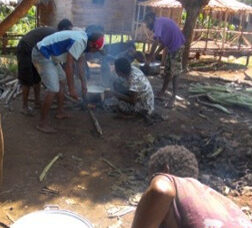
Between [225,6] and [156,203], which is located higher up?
[225,6]

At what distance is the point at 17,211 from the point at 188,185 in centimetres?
288

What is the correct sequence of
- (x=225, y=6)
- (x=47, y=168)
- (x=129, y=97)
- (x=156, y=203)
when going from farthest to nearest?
(x=225, y=6) → (x=129, y=97) → (x=47, y=168) → (x=156, y=203)

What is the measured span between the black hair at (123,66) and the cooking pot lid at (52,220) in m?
3.80

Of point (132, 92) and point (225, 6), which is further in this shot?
point (225, 6)

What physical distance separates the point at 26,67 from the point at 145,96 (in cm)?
195

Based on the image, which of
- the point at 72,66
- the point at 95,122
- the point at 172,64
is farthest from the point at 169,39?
the point at 72,66

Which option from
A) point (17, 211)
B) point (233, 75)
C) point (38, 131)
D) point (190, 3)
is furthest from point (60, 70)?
point (233, 75)

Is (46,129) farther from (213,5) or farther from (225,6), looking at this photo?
(225,6)

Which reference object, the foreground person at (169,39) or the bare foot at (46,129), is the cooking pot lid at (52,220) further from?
the foreground person at (169,39)

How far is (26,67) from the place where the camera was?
6.35m

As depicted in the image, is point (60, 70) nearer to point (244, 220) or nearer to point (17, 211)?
point (17, 211)

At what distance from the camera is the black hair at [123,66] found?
6.24 m

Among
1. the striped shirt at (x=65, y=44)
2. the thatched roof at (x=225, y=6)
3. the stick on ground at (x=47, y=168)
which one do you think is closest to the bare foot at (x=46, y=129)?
the stick on ground at (x=47, y=168)

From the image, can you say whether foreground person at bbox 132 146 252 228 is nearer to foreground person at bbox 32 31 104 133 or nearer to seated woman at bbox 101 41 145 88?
foreground person at bbox 32 31 104 133
